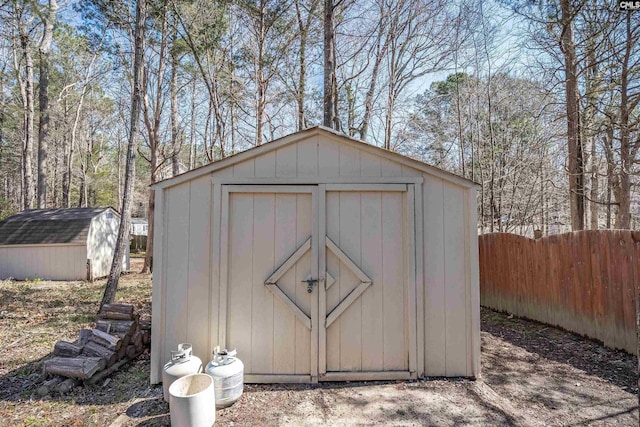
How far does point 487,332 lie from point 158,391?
4513 millimetres

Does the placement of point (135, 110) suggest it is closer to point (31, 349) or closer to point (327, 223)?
point (31, 349)

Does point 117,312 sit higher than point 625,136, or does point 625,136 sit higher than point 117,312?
point 625,136

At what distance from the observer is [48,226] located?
1113 cm

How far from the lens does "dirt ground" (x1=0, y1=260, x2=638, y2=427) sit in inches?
110

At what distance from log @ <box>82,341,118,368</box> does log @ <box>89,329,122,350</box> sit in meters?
0.03

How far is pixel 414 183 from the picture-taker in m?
3.49

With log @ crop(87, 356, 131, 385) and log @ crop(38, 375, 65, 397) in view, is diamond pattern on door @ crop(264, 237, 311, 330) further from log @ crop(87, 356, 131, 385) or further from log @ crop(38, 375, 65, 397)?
log @ crop(38, 375, 65, 397)

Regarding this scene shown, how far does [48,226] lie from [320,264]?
38.5ft

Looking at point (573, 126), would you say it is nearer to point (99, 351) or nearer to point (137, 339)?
point (137, 339)

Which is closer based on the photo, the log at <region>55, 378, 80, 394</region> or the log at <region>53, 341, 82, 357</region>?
the log at <region>55, 378, 80, 394</region>

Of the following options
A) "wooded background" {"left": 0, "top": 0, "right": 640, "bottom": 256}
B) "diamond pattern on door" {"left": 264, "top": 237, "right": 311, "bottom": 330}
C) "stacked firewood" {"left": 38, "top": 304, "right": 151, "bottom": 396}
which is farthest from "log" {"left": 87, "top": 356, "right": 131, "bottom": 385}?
"wooded background" {"left": 0, "top": 0, "right": 640, "bottom": 256}

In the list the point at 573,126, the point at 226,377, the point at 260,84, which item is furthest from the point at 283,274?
the point at 260,84

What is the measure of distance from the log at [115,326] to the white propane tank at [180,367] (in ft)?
4.37

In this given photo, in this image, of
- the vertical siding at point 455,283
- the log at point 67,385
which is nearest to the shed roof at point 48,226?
the log at point 67,385
